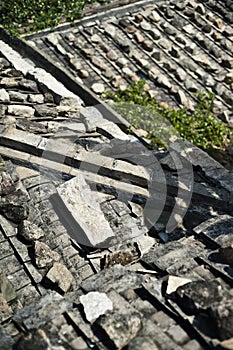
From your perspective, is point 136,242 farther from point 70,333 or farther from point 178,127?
point 178,127

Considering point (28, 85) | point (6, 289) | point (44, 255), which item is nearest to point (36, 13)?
point (28, 85)

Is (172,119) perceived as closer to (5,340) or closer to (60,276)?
(60,276)

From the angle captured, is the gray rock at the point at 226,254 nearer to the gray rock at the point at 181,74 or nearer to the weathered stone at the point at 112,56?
the gray rock at the point at 181,74

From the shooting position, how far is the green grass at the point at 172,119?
383 inches

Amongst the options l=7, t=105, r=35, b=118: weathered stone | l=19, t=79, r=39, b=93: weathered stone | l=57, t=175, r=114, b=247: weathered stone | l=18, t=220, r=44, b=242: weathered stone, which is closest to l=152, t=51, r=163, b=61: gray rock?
l=19, t=79, r=39, b=93: weathered stone

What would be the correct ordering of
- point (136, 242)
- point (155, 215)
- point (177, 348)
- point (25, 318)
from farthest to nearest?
point (155, 215) < point (136, 242) < point (25, 318) < point (177, 348)

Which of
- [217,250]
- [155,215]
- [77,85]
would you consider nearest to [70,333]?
[217,250]

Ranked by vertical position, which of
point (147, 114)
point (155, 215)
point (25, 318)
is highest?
point (25, 318)

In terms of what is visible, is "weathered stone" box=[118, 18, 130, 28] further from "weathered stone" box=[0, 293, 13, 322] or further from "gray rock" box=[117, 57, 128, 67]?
"weathered stone" box=[0, 293, 13, 322]

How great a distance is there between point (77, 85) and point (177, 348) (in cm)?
626

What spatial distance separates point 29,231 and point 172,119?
486cm

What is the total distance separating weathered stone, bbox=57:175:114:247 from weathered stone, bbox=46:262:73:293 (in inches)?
18.9

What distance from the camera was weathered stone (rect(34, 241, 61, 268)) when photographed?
5582 millimetres

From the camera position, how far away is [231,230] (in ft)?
16.8
